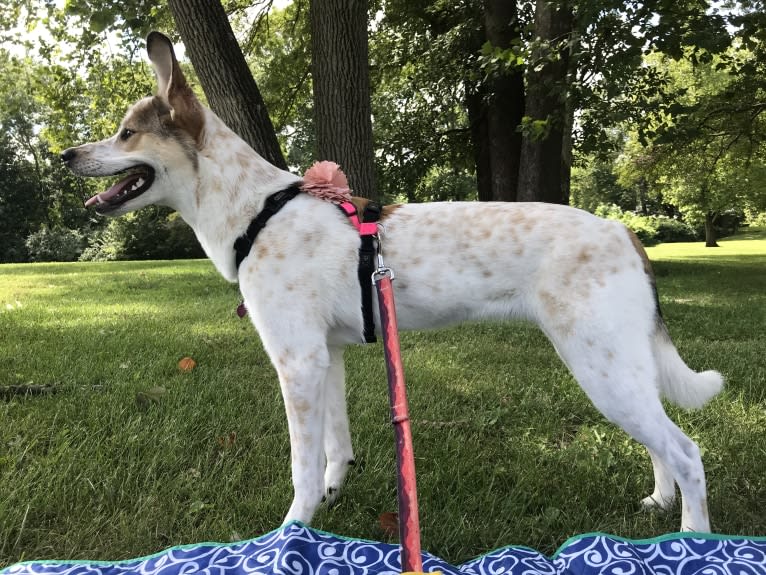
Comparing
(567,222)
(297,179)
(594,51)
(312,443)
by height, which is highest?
(594,51)

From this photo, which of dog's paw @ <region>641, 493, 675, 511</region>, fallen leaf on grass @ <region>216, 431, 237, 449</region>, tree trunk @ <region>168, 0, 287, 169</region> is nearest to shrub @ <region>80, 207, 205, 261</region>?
tree trunk @ <region>168, 0, 287, 169</region>

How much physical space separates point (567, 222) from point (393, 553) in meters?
1.72

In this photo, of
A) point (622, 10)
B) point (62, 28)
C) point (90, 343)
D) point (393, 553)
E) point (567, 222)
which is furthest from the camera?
point (62, 28)

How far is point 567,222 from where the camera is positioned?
263 centimetres

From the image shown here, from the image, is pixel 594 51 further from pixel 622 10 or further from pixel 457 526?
pixel 457 526

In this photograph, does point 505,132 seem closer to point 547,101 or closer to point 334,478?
point 547,101

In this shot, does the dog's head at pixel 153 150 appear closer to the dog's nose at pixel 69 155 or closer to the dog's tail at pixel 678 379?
the dog's nose at pixel 69 155

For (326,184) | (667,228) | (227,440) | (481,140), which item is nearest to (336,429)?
(227,440)

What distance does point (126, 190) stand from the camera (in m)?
2.89

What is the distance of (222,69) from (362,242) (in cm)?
461

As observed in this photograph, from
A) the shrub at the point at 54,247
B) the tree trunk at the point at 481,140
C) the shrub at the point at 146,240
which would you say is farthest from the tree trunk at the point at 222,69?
the shrub at the point at 54,247

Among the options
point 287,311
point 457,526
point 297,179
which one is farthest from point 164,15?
point 457,526

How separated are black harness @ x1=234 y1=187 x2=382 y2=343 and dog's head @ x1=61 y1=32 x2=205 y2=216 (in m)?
0.43

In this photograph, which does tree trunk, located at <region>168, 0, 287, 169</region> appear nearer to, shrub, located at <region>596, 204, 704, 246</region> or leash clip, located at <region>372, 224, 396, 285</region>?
leash clip, located at <region>372, 224, 396, 285</region>
